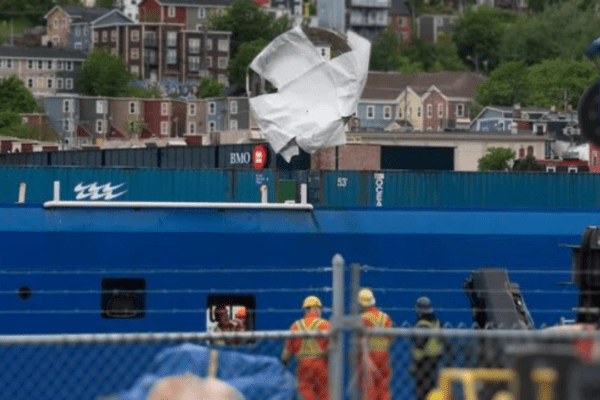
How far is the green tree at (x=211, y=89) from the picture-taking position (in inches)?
6895

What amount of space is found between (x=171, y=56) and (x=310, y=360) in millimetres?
175455

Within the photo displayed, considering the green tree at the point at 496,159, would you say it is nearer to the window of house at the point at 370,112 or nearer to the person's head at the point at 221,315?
the window of house at the point at 370,112

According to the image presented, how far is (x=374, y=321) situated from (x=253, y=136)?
73.2 metres

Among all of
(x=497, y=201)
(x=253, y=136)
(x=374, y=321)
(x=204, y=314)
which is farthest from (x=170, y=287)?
(x=253, y=136)

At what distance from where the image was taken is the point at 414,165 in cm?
5322

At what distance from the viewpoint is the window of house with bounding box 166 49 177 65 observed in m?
191

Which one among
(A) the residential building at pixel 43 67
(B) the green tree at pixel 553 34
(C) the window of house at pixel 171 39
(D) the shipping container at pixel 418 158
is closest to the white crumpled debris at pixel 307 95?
(D) the shipping container at pixel 418 158

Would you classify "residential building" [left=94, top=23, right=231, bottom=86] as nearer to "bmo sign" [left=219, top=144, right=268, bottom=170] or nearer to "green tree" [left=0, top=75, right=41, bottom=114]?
"green tree" [left=0, top=75, right=41, bottom=114]

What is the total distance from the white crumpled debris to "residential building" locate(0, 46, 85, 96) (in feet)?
516

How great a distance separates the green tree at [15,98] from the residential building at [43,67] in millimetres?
26789

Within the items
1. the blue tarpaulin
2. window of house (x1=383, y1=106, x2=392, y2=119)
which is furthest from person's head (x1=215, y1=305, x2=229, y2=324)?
window of house (x1=383, y1=106, x2=392, y2=119)

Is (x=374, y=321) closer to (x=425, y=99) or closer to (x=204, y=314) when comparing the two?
(x=204, y=314)

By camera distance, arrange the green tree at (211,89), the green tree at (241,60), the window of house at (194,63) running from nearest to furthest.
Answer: the green tree at (211,89) < the green tree at (241,60) < the window of house at (194,63)

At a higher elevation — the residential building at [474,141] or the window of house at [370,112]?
the window of house at [370,112]
